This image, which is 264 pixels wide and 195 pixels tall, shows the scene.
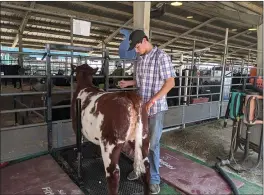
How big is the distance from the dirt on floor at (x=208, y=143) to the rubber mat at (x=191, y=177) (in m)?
0.34

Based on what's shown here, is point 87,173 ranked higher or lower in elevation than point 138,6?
lower

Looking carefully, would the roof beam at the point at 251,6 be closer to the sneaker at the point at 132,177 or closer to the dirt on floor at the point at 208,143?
the dirt on floor at the point at 208,143

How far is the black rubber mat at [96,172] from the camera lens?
2445 mm

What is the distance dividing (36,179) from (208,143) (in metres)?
2.98

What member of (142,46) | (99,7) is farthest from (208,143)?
(99,7)

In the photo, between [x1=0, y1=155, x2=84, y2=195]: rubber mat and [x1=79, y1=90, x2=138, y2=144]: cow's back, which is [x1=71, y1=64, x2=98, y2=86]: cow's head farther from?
[x1=0, y1=155, x2=84, y2=195]: rubber mat

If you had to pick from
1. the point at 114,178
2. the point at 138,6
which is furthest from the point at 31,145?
the point at 138,6

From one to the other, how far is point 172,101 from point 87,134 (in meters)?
3.22

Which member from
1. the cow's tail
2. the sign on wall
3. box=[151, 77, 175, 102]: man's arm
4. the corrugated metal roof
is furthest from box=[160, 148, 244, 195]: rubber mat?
the corrugated metal roof

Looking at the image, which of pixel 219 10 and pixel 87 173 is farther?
pixel 219 10

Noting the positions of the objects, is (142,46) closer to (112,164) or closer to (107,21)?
(112,164)

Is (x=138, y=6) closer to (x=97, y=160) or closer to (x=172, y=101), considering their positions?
(x=172, y=101)

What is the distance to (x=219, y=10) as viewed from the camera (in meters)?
7.76

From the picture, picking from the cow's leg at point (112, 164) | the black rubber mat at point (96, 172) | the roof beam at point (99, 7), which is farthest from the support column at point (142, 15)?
the roof beam at point (99, 7)
